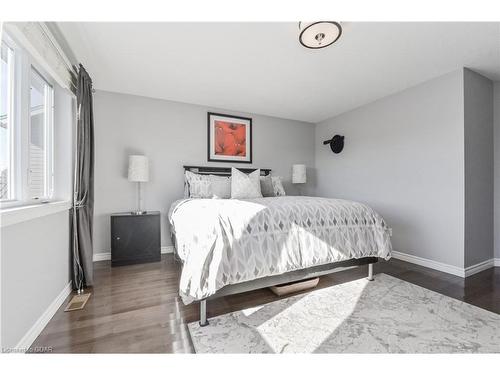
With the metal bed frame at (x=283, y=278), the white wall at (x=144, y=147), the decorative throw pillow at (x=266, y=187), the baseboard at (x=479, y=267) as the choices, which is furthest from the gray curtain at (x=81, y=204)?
the baseboard at (x=479, y=267)

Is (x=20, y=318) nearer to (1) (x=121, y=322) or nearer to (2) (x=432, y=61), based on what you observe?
(1) (x=121, y=322)

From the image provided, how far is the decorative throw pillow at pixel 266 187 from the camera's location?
336cm

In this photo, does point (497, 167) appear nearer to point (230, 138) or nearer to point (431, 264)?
point (431, 264)

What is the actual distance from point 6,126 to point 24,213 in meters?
0.59

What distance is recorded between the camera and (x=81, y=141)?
2.22m

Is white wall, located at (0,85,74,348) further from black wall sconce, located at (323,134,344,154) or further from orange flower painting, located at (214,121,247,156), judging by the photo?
black wall sconce, located at (323,134,344,154)

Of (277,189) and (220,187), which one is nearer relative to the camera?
(220,187)

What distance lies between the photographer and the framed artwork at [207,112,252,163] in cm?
379

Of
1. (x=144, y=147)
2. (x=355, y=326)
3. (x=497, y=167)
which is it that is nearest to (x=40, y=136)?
(x=144, y=147)

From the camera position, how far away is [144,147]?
11.1 ft

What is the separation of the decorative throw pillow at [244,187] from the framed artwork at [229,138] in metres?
0.82

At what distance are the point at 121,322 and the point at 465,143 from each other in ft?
12.7

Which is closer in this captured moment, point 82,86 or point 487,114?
point 82,86
